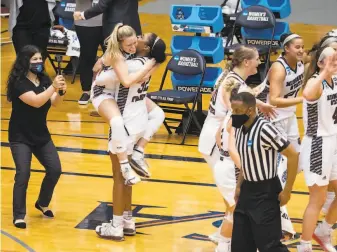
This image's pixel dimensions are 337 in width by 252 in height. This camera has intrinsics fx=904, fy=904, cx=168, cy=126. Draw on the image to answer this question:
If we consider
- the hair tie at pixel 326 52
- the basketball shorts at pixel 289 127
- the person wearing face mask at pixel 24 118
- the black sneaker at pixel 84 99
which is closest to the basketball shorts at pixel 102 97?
the person wearing face mask at pixel 24 118

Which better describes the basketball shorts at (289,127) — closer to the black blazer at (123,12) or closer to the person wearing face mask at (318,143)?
the person wearing face mask at (318,143)

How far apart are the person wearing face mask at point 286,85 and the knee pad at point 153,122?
998 millimetres

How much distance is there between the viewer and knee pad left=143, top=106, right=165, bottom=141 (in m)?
8.02

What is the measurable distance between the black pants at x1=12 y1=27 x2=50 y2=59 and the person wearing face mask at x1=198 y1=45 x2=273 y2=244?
472cm

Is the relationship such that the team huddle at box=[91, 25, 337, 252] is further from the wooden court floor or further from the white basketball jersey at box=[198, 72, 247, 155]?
the wooden court floor

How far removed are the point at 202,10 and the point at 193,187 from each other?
132 inches

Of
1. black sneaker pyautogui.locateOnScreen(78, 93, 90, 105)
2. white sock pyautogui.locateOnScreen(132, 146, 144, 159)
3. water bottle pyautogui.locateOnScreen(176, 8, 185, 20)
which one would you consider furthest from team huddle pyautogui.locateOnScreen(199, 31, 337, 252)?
black sneaker pyautogui.locateOnScreen(78, 93, 90, 105)

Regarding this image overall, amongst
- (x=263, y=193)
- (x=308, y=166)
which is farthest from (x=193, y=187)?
(x=263, y=193)

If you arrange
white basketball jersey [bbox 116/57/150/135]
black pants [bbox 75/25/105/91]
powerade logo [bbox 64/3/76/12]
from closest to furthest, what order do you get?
white basketball jersey [bbox 116/57/150/135] → black pants [bbox 75/25/105/91] → powerade logo [bbox 64/3/76/12]

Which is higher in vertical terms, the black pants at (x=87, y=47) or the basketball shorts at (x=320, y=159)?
the basketball shorts at (x=320, y=159)

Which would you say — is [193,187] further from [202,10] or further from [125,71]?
[202,10]

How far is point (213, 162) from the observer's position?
775 centimetres

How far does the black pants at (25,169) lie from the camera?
327 inches

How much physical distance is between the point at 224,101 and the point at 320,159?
0.91 m
